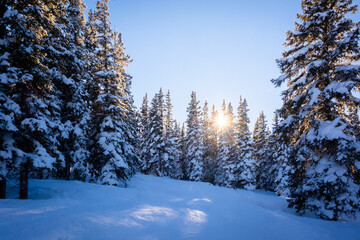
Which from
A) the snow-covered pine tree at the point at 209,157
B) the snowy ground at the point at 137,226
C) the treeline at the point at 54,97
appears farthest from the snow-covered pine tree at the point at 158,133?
the snowy ground at the point at 137,226

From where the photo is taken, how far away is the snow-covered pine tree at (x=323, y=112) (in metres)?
7.99

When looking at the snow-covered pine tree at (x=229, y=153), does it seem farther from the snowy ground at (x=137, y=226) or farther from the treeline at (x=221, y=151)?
the snowy ground at (x=137, y=226)

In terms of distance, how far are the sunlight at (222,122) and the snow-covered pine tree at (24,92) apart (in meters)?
31.9

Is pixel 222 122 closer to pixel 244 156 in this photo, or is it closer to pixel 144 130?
pixel 244 156

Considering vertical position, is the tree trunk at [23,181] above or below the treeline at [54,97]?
below

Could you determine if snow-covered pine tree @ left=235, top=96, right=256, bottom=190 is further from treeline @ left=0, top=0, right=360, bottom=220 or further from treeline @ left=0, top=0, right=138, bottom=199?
treeline @ left=0, top=0, right=138, bottom=199

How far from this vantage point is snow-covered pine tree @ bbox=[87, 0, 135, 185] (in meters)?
14.5

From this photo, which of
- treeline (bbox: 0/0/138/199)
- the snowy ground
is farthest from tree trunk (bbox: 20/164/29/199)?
the snowy ground

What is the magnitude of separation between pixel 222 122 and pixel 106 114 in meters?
28.7

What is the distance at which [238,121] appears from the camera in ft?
98.3

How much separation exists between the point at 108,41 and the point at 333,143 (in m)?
18.4

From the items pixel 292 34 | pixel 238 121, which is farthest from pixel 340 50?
pixel 238 121

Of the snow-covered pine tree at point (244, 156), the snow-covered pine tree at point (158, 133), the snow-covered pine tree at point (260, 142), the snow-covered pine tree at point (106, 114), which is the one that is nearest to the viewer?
the snow-covered pine tree at point (106, 114)

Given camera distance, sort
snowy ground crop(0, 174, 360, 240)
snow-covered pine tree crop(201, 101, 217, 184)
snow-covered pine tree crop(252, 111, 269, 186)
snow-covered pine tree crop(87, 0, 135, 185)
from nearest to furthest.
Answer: snowy ground crop(0, 174, 360, 240)
snow-covered pine tree crop(87, 0, 135, 185)
snow-covered pine tree crop(252, 111, 269, 186)
snow-covered pine tree crop(201, 101, 217, 184)
